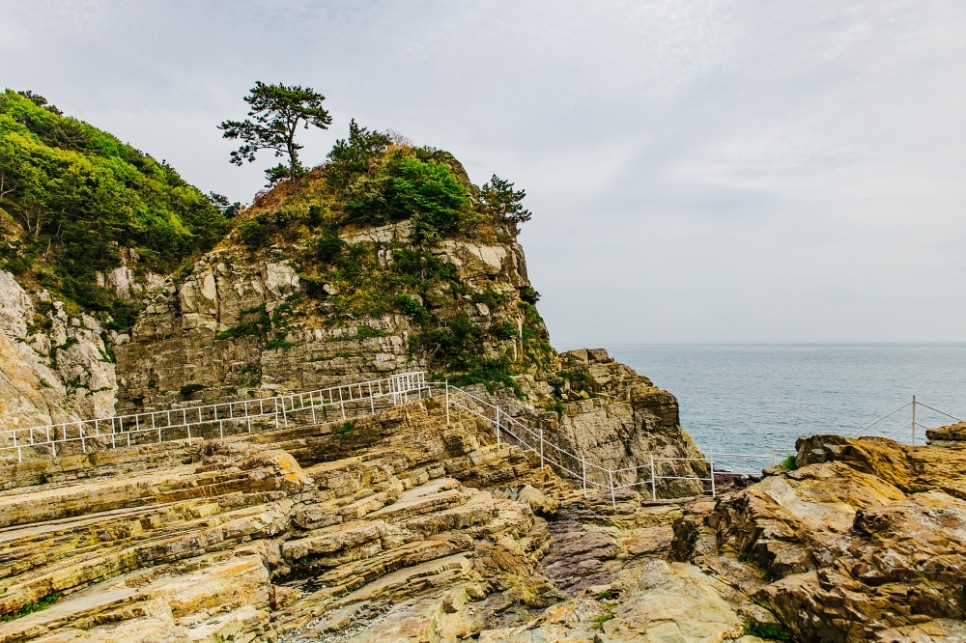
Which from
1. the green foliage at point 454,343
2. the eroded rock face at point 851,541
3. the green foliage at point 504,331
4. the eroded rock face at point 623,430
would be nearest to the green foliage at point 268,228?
the green foliage at point 454,343

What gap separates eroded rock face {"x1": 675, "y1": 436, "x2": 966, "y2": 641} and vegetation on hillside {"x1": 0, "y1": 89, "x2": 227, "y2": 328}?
2958cm

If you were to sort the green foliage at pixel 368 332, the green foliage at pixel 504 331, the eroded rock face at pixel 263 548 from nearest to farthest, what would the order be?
the eroded rock face at pixel 263 548, the green foliage at pixel 368 332, the green foliage at pixel 504 331

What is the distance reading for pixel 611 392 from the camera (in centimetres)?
2578

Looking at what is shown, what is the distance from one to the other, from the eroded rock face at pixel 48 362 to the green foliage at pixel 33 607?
21.6 meters

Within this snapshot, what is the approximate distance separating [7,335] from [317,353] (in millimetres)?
17402

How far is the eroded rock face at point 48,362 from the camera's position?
2581 cm

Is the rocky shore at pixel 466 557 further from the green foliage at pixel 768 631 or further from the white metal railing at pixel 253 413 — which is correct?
the white metal railing at pixel 253 413

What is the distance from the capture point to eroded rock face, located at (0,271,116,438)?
25812 millimetres

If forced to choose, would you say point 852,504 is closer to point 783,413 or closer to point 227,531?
point 227,531

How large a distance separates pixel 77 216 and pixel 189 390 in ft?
61.1

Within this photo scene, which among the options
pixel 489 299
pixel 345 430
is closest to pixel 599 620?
pixel 345 430

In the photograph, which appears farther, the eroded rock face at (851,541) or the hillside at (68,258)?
the hillside at (68,258)

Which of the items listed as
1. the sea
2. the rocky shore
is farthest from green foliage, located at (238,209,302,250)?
the sea

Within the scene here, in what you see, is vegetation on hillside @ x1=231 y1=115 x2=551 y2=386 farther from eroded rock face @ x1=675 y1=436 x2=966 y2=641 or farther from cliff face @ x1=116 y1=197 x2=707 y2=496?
eroded rock face @ x1=675 y1=436 x2=966 y2=641
